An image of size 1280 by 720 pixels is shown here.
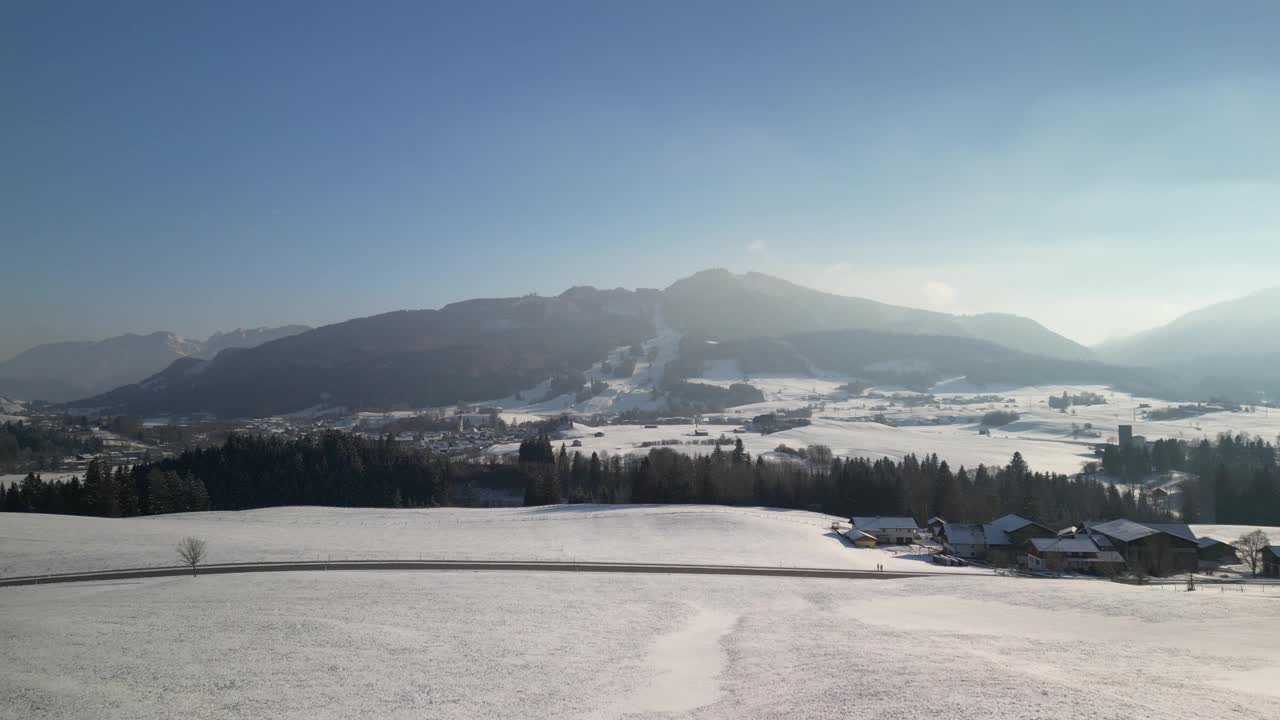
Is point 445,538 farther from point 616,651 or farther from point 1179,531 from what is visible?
point 1179,531

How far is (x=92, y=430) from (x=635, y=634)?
185802mm

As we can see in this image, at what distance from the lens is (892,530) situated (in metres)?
57.5

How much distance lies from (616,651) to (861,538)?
3710 cm

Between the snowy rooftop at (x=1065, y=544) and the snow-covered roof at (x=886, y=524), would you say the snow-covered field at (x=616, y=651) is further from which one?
the snow-covered roof at (x=886, y=524)

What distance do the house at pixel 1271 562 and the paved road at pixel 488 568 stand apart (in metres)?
23.7

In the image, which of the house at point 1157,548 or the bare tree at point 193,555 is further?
the house at point 1157,548

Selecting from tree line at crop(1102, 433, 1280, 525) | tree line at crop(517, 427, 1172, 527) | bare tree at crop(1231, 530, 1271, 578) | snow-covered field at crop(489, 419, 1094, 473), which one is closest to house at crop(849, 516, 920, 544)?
tree line at crop(517, 427, 1172, 527)

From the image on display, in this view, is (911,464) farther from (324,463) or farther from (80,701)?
(80,701)

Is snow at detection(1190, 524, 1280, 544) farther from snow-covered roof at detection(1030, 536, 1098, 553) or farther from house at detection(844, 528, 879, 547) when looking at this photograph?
house at detection(844, 528, 879, 547)

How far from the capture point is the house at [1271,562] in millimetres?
45406

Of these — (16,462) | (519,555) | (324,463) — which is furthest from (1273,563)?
(16,462)

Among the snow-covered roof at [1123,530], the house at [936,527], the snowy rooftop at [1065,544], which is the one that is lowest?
the house at [936,527]

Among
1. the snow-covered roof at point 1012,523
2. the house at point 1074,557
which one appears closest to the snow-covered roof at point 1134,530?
the house at point 1074,557

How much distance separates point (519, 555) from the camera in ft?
147
